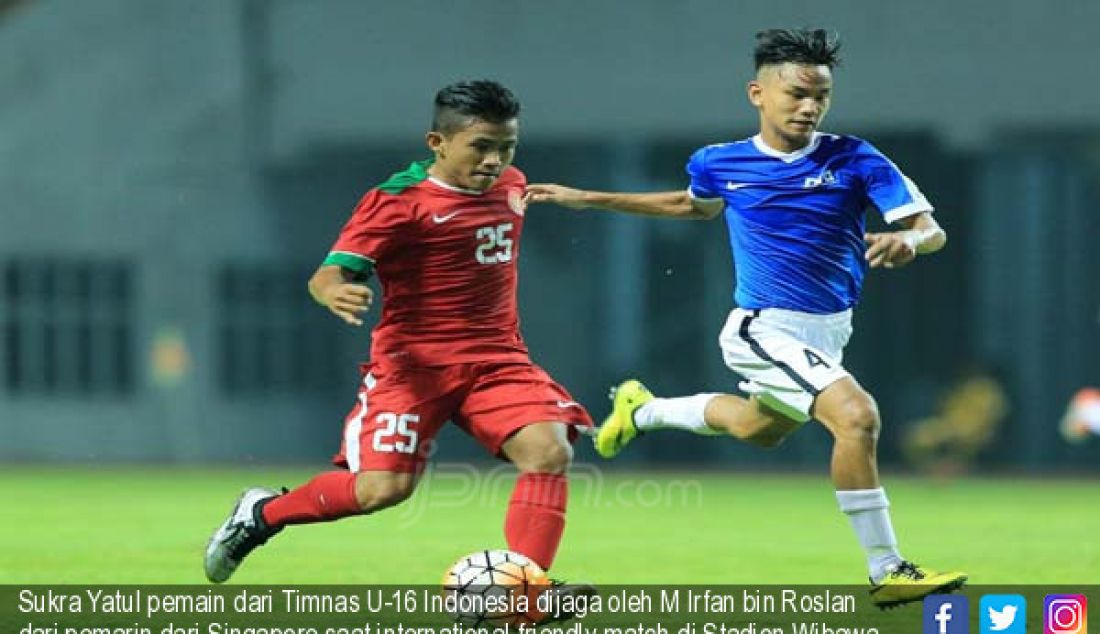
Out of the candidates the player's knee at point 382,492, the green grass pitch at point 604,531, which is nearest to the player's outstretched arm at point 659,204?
the player's knee at point 382,492

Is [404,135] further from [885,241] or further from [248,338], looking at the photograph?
[885,241]

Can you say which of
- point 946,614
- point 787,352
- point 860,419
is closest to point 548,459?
point 860,419

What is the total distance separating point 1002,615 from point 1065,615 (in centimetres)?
24

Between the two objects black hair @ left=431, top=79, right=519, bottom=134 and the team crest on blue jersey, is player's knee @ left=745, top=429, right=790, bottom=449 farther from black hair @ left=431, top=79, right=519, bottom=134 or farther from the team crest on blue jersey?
black hair @ left=431, top=79, right=519, bottom=134

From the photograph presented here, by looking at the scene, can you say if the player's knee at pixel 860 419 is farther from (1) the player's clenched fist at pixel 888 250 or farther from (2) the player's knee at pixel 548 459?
(2) the player's knee at pixel 548 459

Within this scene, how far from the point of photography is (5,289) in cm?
2211

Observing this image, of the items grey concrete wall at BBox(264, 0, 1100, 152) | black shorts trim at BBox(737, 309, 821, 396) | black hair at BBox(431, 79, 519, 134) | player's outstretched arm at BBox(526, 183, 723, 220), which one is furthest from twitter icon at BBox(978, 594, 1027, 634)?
grey concrete wall at BBox(264, 0, 1100, 152)

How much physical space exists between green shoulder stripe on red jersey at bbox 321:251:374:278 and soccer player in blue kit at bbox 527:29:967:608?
81cm

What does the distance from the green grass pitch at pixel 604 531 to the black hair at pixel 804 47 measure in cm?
227

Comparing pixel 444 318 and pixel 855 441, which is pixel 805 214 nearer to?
pixel 855 441

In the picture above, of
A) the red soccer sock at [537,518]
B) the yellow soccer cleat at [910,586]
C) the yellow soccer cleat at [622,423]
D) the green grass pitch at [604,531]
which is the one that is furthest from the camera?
the yellow soccer cleat at [622,423]

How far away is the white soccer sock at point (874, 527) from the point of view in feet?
25.0

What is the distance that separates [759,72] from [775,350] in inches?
41.8

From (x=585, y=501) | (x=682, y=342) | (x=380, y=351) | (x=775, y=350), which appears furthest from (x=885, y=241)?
(x=682, y=342)
